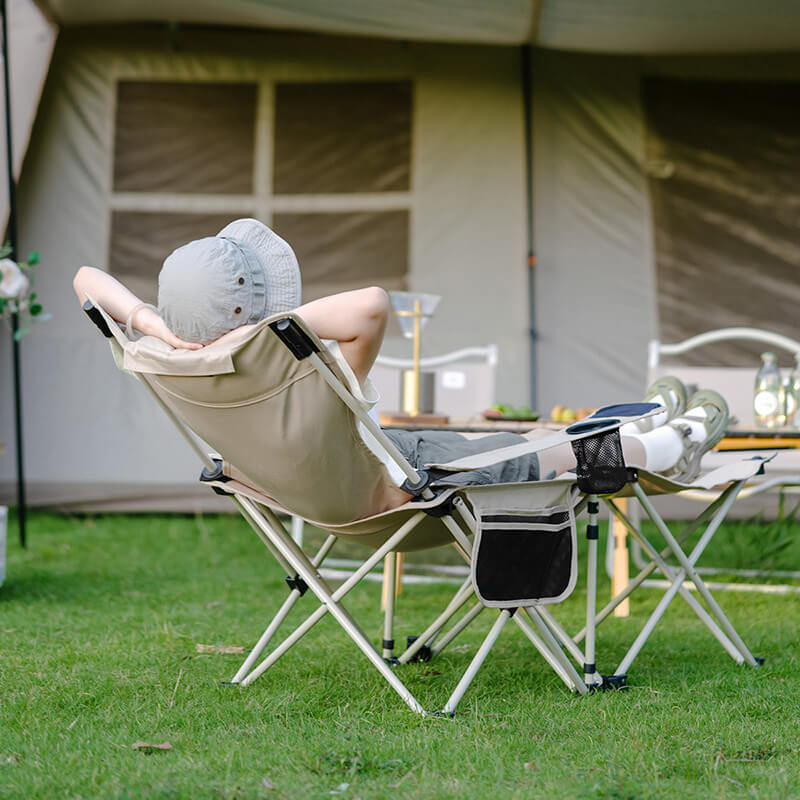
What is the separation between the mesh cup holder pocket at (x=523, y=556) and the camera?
190 cm

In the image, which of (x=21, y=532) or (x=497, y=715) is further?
(x=21, y=532)

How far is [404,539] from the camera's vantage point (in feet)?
6.63

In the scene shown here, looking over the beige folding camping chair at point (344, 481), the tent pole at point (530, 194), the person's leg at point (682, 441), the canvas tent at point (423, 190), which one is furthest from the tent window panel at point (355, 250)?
the beige folding camping chair at point (344, 481)

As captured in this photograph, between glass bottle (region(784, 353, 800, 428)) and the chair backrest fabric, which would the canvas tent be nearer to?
glass bottle (region(784, 353, 800, 428))

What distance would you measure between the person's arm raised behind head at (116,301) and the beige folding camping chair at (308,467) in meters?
0.05

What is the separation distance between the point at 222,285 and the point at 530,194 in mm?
3256

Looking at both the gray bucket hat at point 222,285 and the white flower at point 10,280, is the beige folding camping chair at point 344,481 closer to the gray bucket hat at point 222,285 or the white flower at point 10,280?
the gray bucket hat at point 222,285

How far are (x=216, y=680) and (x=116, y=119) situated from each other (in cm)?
346

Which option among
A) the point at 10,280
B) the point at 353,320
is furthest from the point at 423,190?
the point at 353,320

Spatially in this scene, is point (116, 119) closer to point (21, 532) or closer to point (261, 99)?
point (261, 99)

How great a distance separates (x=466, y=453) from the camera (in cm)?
213

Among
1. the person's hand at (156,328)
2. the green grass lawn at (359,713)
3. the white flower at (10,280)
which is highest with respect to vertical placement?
the white flower at (10,280)

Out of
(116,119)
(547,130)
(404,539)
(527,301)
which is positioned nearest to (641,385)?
(527,301)

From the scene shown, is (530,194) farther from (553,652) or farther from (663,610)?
(553,652)
